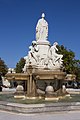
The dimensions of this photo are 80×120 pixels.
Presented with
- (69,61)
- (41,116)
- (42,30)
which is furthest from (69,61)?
(41,116)

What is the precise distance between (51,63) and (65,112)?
712 cm

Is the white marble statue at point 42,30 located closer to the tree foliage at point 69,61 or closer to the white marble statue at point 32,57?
the white marble statue at point 32,57

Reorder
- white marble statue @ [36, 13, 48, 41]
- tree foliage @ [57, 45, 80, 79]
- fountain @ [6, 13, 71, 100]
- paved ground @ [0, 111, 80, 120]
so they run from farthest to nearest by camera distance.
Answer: tree foliage @ [57, 45, 80, 79] < white marble statue @ [36, 13, 48, 41] < fountain @ [6, 13, 71, 100] < paved ground @ [0, 111, 80, 120]

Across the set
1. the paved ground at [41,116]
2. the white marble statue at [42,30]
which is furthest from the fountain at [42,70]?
the paved ground at [41,116]

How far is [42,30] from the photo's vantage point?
761 inches

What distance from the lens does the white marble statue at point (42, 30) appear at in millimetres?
19328

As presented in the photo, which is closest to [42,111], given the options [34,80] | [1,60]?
[34,80]

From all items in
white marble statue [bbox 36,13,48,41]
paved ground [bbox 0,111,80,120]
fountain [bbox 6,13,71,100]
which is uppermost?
white marble statue [bbox 36,13,48,41]

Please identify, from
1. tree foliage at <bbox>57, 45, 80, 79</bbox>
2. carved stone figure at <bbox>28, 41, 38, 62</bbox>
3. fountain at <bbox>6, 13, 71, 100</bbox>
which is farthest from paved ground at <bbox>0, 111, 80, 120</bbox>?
tree foliage at <bbox>57, 45, 80, 79</bbox>

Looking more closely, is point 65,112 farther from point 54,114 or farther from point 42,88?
point 42,88

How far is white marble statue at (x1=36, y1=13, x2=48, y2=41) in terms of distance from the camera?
63.4 feet

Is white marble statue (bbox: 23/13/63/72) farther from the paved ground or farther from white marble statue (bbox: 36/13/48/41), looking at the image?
the paved ground

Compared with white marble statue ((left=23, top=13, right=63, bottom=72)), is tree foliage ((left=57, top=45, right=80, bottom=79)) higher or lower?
higher

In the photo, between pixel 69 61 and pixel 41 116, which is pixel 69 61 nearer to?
pixel 69 61
